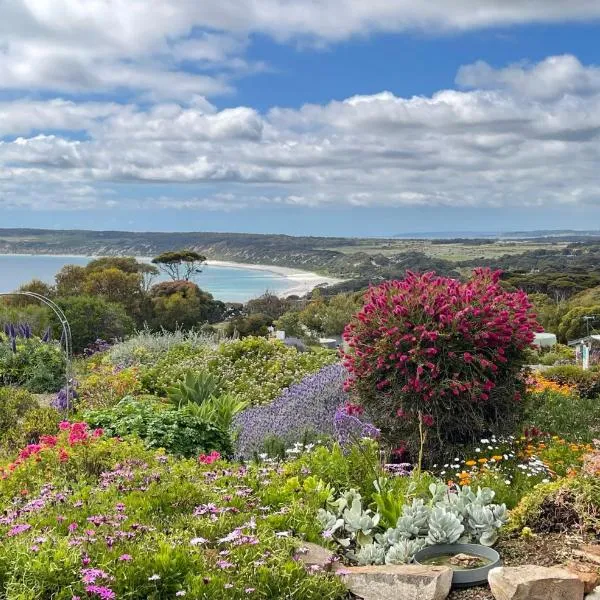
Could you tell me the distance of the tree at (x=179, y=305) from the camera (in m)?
36.3

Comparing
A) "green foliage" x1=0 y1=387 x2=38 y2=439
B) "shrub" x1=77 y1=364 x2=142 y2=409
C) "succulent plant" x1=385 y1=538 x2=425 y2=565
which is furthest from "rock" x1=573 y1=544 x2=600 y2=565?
"shrub" x1=77 y1=364 x2=142 y2=409

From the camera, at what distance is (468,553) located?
464 cm

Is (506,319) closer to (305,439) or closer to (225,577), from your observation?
(305,439)

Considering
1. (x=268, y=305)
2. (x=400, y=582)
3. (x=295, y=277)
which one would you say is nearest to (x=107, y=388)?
(x=400, y=582)

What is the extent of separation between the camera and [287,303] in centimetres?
4631

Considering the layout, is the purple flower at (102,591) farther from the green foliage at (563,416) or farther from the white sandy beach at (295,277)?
the white sandy beach at (295,277)

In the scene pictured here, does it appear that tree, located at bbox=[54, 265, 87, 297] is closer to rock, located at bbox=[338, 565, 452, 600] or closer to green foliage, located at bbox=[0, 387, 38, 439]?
green foliage, located at bbox=[0, 387, 38, 439]

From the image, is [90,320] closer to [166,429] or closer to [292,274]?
[166,429]

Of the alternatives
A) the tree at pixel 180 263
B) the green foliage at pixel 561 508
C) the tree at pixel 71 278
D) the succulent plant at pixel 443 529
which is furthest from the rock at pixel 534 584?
the tree at pixel 180 263

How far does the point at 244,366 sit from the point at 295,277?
197 ft

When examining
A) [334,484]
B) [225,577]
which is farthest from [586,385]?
[225,577]

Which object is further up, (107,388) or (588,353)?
(588,353)

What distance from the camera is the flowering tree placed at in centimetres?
805

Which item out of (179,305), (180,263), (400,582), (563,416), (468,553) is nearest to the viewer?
(400,582)
